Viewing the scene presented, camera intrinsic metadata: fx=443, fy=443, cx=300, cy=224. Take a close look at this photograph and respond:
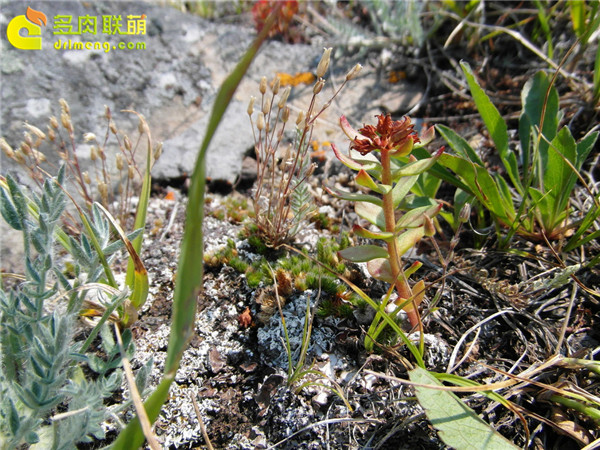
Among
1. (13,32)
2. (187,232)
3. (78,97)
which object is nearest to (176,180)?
(78,97)

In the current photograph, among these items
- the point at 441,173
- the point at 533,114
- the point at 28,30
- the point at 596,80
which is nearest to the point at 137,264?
the point at 441,173

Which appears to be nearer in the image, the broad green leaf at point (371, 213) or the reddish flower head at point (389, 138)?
the reddish flower head at point (389, 138)

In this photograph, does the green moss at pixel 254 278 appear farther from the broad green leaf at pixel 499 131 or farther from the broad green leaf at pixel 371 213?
the broad green leaf at pixel 499 131

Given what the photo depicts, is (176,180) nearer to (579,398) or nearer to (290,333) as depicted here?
(290,333)

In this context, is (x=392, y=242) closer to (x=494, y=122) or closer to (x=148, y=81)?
(x=494, y=122)

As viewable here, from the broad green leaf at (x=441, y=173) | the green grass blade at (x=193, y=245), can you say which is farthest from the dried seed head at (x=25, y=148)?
the broad green leaf at (x=441, y=173)
